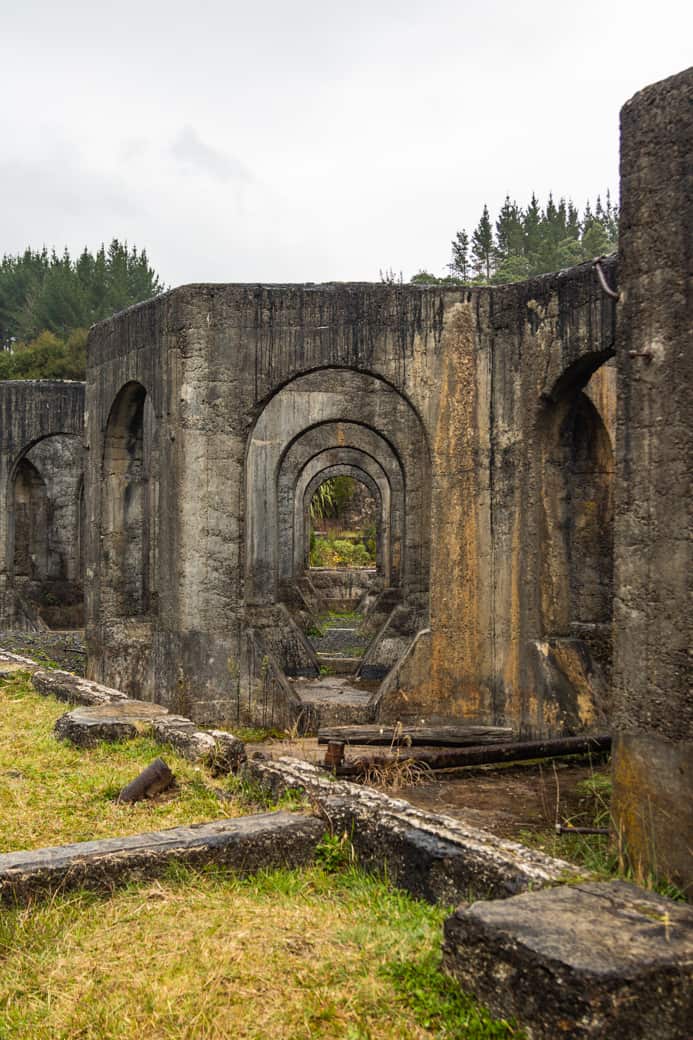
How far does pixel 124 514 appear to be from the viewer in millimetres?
11547

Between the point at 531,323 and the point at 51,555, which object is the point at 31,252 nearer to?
the point at 51,555

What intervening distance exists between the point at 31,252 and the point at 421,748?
171 ft

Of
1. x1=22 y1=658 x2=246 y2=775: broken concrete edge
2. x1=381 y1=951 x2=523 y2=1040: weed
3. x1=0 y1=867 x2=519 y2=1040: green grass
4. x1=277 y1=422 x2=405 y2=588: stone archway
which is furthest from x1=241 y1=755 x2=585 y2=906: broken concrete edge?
x1=277 y1=422 x2=405 y2=588: stone archway

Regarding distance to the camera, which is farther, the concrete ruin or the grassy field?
the concrete ruin

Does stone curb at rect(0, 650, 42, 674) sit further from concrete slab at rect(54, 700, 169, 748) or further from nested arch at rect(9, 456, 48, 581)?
nested arch at rect(9, 456, 48, 581)

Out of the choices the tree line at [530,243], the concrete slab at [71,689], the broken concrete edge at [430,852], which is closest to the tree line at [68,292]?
the tree line at [530,243]

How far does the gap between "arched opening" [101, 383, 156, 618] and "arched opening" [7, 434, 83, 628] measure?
824cm

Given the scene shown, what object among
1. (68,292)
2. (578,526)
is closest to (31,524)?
(578,526)

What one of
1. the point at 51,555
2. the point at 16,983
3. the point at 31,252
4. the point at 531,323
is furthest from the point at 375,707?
the point at 31,252

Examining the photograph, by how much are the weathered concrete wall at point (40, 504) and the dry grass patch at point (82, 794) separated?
10540mm

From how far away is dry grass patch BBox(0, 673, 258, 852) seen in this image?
5402mm

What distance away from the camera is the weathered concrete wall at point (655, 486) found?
4492 millimetres

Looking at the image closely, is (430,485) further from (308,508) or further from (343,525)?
(343,525)

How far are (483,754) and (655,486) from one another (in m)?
3.72
